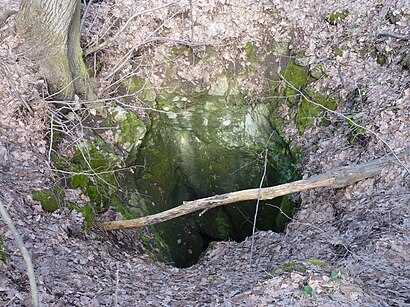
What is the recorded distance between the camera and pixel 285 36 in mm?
7707

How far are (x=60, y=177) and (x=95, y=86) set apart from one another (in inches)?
86.0

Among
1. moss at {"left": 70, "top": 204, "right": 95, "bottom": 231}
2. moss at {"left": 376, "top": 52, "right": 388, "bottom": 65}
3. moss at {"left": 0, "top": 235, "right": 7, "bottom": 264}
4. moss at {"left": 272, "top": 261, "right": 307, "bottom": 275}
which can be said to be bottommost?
moss at {"left": 272, "top": 261, "right": 307, "bottom": 275}

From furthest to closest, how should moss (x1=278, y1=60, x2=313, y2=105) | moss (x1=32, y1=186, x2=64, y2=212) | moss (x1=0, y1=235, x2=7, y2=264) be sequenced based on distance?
moss (x1=278, y1=60, x2=313, y2=105) < moss (x1=32, y1=186, x2=64, y2=212) < moss (x1=0, y1=235, x2=7, y2=264)

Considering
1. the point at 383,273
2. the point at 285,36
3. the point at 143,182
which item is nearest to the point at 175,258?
the point at 143,182

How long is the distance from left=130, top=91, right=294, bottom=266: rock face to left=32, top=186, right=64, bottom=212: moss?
2.41 m

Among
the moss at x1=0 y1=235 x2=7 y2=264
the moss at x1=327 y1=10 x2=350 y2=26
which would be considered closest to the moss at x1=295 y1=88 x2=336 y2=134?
the moss at x1=327 y1=10 x2=350 y2=26

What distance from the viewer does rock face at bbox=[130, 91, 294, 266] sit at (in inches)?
316

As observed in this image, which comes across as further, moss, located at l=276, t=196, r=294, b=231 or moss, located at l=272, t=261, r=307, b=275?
moss, located at l=276, t=196, r=294, b=231

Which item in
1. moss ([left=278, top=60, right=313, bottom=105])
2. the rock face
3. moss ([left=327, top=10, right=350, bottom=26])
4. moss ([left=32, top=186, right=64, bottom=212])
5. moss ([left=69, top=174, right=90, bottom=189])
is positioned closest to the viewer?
moss ([left=32, top=186, right=64, bottom=212])

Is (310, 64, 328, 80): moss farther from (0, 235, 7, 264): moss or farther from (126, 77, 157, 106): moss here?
(0, 235, 7, 264): moss

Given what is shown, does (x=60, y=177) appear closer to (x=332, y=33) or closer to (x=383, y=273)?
(x=383, y=273)

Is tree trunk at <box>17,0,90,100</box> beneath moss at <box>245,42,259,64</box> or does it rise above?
above

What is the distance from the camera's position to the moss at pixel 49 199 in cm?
495

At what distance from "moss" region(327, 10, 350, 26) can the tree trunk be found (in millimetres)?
4830
